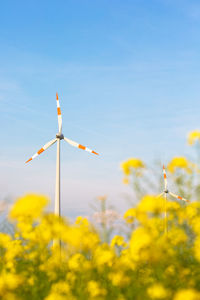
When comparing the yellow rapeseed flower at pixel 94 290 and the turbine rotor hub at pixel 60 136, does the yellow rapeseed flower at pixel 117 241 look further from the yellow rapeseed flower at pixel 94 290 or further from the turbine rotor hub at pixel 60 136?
the turbine rotor hub at pixel 60 136

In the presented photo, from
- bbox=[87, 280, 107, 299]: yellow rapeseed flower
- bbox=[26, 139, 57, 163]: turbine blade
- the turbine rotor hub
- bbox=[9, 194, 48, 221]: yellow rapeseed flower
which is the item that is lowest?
bbox=[87, 280, 107, 299]: yellow rapeseed flower

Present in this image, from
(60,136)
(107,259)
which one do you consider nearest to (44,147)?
(60,136)

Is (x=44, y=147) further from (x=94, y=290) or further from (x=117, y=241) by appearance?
(x=94, y=290)

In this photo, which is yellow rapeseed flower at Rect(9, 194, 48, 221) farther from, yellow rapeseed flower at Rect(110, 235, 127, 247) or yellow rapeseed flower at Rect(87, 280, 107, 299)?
yellow rapeseed flower at Rect(110, 235, 127, 247)

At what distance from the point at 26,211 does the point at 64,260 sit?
4.68 meters

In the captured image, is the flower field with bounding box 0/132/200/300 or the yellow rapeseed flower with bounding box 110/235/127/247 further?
the yellow rapeseed flower with bounding box 110/235/127/247

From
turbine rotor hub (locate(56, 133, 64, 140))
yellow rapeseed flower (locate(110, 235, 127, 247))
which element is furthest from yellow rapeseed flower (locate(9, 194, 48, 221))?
turbine rotor hub (locate(56, 133, 64, 140))

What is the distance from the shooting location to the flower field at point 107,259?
6.28 metres

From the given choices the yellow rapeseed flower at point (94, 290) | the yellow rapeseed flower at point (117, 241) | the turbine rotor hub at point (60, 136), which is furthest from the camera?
the turbine rotor hub at point (60, 136)

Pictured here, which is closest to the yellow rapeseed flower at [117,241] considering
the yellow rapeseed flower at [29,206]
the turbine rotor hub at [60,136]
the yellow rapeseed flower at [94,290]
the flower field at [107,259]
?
the flower field at [107,259]

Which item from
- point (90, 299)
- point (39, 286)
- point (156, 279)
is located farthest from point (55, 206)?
point (90, 299)

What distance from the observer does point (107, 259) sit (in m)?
8.19

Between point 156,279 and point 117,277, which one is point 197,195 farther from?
point 117,277

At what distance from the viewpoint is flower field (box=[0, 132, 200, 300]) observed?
247 inches
